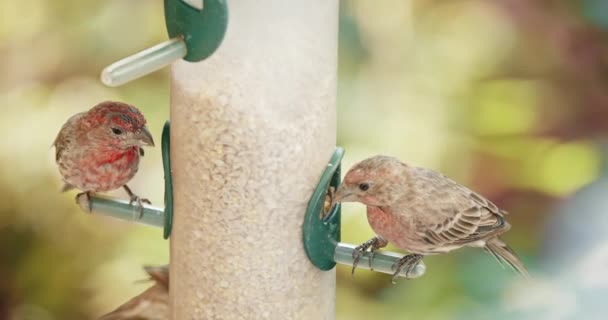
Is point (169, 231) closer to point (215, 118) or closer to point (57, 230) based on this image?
point (215, 118)

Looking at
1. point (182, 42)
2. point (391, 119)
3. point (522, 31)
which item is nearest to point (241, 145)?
point (182, 42)

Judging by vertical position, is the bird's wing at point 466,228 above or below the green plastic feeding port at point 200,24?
below

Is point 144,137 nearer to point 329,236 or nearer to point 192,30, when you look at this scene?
point 192,30

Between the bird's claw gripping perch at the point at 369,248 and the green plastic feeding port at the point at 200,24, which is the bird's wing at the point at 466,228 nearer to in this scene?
the bird's claw gripping perch at the point at 369,248

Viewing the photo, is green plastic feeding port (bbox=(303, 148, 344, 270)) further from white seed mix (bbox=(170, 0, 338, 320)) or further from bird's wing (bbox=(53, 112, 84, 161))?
bird's wing (bbox=(53, 112, 84, 161))

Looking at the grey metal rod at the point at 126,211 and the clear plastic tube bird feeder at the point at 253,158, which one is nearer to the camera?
the clear plastic tube bird feeder at the point at 253,158

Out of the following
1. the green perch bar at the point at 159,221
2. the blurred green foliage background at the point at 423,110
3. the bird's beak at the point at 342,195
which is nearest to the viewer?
the bird's beak at the point at 342,195

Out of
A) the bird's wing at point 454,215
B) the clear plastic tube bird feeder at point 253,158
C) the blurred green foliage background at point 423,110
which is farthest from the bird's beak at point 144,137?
the blurred green foliage background at point 423,110

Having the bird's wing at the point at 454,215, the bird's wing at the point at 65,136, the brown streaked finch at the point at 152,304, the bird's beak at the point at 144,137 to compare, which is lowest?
the brown streaked finch at the point at 152,304
